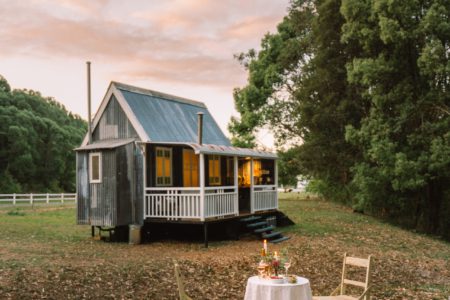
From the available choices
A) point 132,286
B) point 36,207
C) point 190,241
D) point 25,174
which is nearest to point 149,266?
point 132,286

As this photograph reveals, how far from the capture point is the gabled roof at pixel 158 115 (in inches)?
801

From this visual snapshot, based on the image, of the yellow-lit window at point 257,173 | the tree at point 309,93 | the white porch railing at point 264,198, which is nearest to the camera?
the white porch railing at point 264,198

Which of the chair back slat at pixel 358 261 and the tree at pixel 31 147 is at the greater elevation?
the tree at pixel 31 147

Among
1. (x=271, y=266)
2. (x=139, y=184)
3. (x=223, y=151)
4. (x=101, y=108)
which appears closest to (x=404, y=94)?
(x=223, y=151)

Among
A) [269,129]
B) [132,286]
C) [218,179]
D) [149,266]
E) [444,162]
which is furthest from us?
[269,129]

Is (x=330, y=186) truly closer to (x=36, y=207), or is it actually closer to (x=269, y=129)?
(x=269, y=129)

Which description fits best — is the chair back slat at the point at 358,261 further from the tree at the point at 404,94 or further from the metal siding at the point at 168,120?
the tree at the point at 404,94

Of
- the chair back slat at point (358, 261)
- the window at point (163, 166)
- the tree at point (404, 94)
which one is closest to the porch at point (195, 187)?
the window at point (163, 166)

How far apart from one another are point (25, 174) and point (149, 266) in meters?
48.3

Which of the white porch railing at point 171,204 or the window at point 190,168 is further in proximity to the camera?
the window at point 190,168

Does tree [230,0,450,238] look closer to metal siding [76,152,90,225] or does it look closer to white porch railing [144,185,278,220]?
white porch railing [144,185,278,220]

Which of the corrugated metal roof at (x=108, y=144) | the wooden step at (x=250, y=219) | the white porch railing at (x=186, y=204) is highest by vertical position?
the corrugated metal roof at (x=108, y=144)

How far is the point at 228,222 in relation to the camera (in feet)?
66.4

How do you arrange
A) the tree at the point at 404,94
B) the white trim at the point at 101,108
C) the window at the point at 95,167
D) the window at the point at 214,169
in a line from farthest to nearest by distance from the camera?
1. the window at the point at 214,169
2. the tree at the point at 404,94
3. the white trim at the point at 101,108
4. the window at the point at 95,167
